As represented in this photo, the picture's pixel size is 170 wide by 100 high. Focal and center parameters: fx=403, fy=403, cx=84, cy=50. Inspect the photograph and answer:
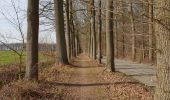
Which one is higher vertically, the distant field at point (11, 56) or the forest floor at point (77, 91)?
the distant field at point (11, 56)

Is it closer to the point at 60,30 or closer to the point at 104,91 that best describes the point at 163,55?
the point at 104,91

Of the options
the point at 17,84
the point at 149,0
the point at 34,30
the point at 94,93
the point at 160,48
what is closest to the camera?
the point at 149,0

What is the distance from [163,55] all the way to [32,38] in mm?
10273

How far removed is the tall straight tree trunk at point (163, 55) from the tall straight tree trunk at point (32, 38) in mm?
9895

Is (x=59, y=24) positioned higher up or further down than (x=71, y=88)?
higher up

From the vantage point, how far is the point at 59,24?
30.0 m

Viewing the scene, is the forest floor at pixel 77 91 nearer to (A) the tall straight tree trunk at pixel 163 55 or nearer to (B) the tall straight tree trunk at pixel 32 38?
(B) the tall straight tree trunk at pixel 32 38

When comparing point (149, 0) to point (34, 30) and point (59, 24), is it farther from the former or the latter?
point (59, 24)

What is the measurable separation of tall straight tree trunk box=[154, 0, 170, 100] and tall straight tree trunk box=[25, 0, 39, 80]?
32.5 ft

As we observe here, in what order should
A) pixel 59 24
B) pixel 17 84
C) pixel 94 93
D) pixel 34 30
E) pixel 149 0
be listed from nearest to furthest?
pixel 149 0 < pixel 17 84 < pixel 94 93 < pixel 34 30 < pixel 59 24

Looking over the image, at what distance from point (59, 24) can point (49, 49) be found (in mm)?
11563

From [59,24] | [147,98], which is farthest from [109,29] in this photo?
[147,98]

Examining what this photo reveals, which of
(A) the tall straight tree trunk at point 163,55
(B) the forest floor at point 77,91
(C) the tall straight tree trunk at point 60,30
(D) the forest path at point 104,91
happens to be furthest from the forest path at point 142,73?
(A) the tall straight tree trunk at point 163,55

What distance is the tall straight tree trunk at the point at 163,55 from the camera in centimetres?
727
